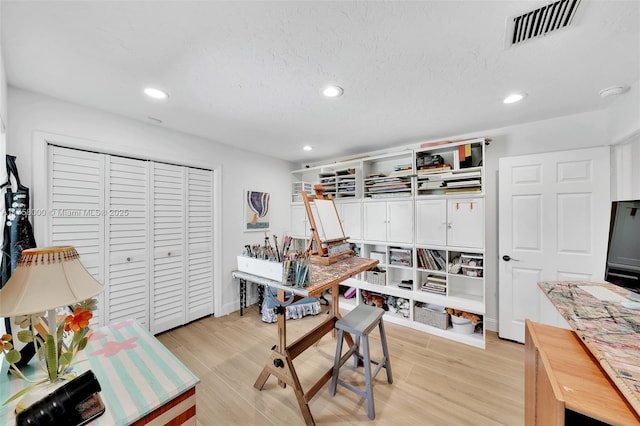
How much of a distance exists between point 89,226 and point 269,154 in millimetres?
2465

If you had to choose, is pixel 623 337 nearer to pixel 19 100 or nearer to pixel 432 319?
pixel 432 319

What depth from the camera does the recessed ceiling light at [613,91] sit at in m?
1.88

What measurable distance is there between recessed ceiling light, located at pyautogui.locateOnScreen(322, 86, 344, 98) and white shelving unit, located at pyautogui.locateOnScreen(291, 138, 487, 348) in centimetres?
152

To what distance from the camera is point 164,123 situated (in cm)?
263

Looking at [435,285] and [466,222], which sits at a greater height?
[466,222]

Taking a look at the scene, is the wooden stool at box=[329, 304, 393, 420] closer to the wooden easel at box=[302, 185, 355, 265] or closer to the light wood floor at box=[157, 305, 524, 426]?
the light wood floor at box=[157, 305, 524, 426]

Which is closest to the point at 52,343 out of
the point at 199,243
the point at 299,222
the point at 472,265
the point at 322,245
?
the point at 322,245

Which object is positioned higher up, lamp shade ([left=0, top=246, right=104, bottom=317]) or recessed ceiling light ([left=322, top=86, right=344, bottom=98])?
recessed ceiling light ([left=322, top=86, right=344, bottom=98])

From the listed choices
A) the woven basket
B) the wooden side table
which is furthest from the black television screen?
the woven basket

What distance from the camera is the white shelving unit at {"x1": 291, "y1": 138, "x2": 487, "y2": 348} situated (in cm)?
273

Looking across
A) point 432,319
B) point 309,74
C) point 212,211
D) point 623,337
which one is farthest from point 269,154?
point 623,337

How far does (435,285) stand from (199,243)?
3.16 meters

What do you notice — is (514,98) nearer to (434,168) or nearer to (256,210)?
(434,168)

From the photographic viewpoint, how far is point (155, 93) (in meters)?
1.97
